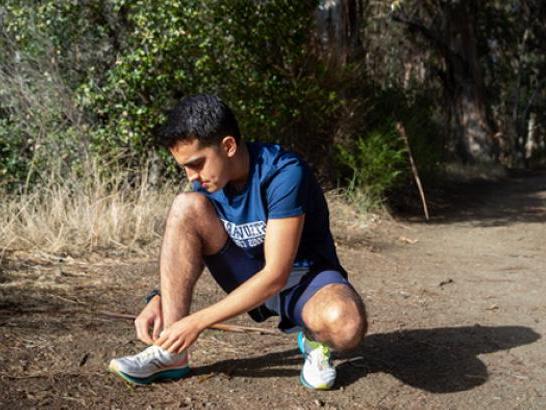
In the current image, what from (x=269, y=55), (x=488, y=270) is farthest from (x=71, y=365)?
(x=269, y=55)

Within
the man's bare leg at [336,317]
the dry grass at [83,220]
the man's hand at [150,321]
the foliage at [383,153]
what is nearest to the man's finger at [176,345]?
the man's hand at [150,321]

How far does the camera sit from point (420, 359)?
12.7 ft

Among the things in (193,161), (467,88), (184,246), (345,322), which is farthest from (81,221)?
(467,88)

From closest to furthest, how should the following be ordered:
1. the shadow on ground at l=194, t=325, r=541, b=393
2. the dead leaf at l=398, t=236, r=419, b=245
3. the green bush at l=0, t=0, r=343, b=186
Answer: the shadow on ground at l=194, t=325, r=541, b=393 < the green bush at l=0, t=0, r=343, b=186 < the dead leaf at l=398, t=236, r=419, b=245

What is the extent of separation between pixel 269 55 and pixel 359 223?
2.22 meters

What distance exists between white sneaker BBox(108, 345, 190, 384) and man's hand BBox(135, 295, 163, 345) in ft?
0.30

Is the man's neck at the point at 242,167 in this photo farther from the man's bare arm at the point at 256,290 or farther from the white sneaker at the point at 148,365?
the white sneaker at the point at 148,365

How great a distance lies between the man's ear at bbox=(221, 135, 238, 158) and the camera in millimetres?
3098

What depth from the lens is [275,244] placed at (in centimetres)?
303

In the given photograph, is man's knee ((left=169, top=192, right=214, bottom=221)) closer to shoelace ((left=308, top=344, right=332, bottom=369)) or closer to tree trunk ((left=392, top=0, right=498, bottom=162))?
shoelace ((left=308, top=344, right=332, bottom=369))

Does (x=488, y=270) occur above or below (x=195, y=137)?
below

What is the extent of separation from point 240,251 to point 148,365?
64cm

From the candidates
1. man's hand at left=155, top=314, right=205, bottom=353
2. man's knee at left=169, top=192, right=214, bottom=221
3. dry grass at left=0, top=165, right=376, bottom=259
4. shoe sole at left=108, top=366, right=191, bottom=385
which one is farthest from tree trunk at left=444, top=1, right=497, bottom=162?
man's hand at left=155, top=314, right=205, bottom=353

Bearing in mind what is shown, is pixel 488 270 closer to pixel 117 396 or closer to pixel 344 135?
pixel 344 135
